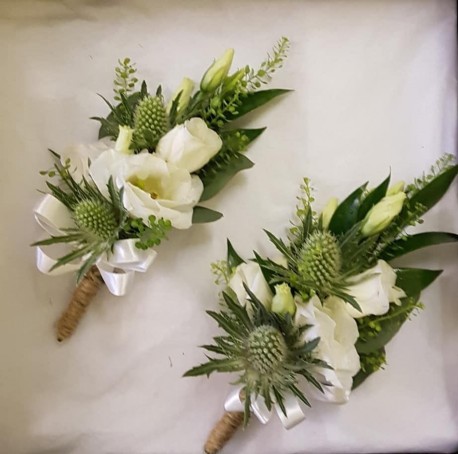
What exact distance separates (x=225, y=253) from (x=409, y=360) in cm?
32

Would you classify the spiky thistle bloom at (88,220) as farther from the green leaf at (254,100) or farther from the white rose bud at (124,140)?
the green leaf at (254,100)

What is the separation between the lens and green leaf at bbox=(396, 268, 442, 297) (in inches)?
36.2

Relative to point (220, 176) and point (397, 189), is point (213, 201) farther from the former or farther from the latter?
point (397, 189)

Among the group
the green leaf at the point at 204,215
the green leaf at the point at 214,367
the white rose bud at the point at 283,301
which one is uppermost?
the green leaf at the point at 204,215

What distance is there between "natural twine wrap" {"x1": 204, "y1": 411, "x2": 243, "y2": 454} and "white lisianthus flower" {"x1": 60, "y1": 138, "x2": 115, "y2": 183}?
384mm

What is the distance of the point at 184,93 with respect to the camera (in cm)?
90

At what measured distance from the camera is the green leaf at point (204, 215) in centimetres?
91

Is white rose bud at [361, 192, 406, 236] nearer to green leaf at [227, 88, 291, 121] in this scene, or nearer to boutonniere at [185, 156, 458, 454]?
boutonniere at [185, 156, 458, 454]

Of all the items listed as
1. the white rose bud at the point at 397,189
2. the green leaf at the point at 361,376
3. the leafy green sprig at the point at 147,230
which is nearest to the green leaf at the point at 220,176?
the leafy green sprig at the point at 147,230

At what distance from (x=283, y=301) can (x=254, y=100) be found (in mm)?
306

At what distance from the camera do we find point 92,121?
3.07ft

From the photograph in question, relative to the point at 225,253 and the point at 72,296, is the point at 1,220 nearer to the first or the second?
the point at 72,296

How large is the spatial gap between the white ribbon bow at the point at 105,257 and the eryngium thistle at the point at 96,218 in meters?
0.02

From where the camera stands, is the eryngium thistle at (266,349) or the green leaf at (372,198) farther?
the green leaf at (372,198)
